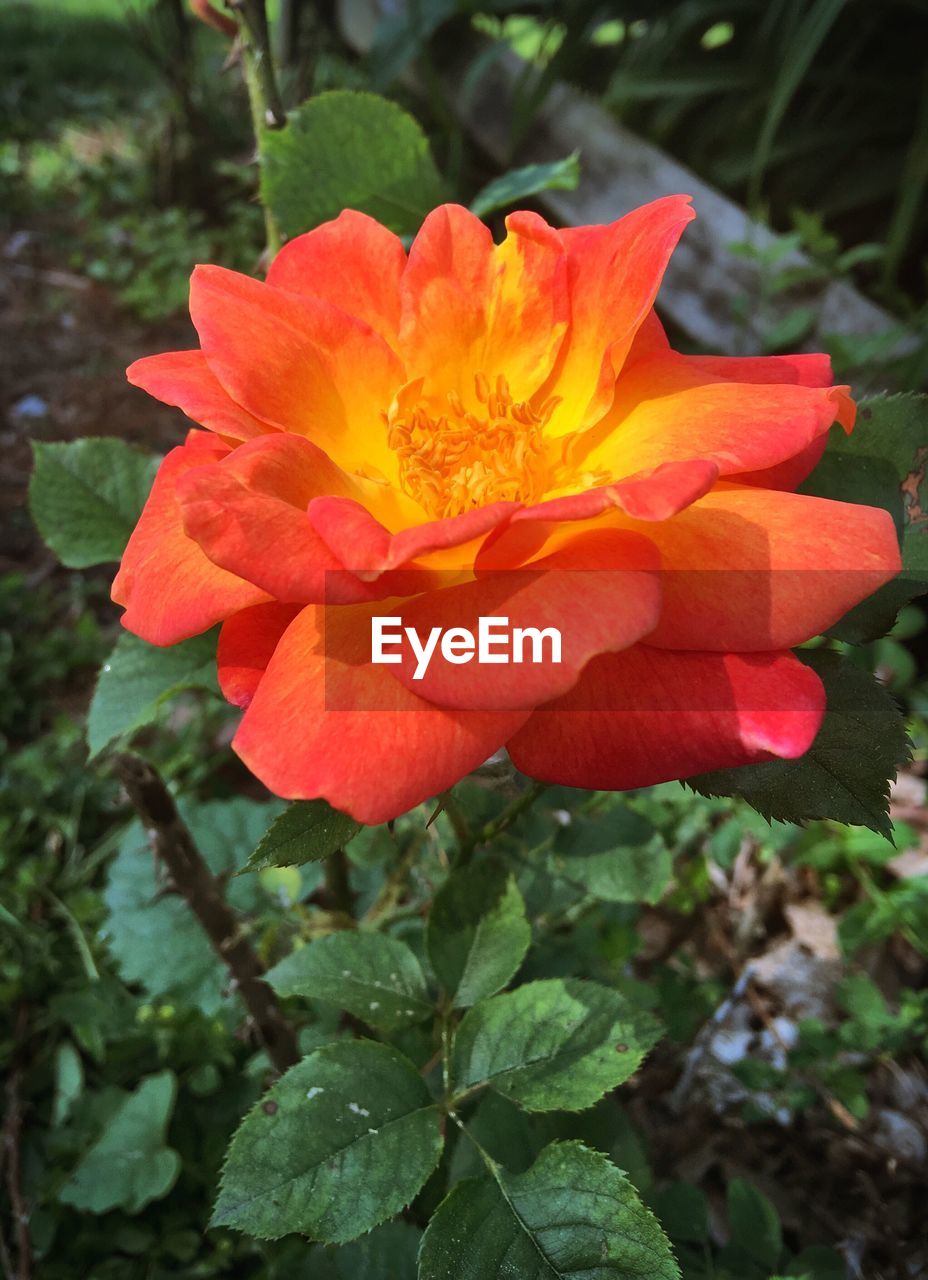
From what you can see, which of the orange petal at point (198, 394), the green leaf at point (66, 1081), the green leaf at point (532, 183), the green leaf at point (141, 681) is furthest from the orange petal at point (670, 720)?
the green leaf at point (66, 1081)

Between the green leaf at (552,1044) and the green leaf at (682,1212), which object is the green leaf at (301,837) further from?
the green leaf at (682,1212)

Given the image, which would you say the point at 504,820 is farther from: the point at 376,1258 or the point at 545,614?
the point at 376,1258

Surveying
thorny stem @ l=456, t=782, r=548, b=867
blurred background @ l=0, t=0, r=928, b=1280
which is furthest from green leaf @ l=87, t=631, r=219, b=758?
thorny stem @ l=456, t=782, r=548, b=867

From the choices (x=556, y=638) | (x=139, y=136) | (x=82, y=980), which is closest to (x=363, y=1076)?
(x=556, y=638)

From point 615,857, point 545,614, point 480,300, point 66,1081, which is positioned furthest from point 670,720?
point 66,1081

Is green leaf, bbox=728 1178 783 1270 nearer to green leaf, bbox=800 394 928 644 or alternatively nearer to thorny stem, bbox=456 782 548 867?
thorny stem, bbox=456 782 548 867

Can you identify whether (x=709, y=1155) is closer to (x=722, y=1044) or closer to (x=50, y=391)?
(x=722, y=1044)

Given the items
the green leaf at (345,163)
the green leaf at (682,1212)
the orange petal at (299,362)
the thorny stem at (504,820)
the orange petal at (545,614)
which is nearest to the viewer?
the orange petal at (545,614)
